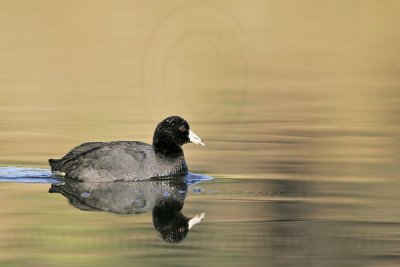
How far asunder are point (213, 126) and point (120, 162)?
585 cm

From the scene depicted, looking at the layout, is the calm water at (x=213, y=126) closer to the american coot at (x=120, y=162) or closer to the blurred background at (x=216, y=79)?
the blurred background at (x=216, y=79)

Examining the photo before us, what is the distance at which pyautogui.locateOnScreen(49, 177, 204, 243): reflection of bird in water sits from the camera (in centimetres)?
1295

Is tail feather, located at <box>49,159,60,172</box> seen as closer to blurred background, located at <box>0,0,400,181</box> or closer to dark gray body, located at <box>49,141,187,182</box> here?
dark gray body, located at <box>49,141,187,182</box>

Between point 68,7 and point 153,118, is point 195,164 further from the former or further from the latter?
point 68,7

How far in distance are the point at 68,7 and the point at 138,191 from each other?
99.1 ft

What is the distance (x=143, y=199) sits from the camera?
575 inches

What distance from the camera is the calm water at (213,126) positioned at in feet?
39.4

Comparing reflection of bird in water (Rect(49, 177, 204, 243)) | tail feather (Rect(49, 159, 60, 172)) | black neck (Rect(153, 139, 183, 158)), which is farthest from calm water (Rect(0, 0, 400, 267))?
black neck (Rect(153, 139, 183, 158))

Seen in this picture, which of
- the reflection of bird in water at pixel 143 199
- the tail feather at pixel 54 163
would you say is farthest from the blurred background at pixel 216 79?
the reflection of bird in water at pixel 143 199

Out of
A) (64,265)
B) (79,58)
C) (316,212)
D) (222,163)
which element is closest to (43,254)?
(64,265)

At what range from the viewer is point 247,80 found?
29578 mm

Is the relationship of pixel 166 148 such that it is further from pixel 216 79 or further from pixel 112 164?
pixel 216 79

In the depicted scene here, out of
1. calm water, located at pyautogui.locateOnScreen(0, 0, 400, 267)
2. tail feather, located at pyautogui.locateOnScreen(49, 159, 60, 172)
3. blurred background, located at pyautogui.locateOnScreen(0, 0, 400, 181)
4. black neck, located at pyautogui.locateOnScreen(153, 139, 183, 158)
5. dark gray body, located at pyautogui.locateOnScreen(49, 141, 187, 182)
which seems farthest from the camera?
blurred background, located at pyautogui.locateOnScreen(0, 0, 400, 181)

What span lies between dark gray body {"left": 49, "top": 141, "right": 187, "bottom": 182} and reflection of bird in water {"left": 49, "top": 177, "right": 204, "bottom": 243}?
0.15 m
